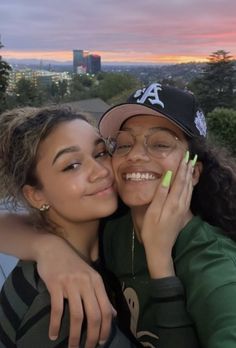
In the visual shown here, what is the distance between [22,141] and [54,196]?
21cm

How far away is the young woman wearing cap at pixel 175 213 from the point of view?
1202 mm

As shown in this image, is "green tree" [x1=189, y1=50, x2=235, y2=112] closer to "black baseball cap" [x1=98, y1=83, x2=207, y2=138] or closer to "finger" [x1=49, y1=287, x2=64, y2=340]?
"black baseball cap" [x1=98, y1=83, x2=207, y2=138]

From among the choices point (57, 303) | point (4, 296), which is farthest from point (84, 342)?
point (4, 296)

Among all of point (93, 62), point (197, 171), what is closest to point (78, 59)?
point (93, 62)

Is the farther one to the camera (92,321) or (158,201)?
(158,201)

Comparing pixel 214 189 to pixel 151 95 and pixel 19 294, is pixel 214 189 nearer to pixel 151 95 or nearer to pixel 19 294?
pixel 151 95

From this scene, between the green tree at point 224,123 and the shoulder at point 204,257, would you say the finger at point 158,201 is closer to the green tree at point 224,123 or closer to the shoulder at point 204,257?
the shoulder at point 204,257

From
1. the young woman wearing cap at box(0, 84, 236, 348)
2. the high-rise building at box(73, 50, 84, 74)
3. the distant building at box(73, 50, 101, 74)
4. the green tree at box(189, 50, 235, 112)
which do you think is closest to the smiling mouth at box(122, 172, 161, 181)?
the young woman wearing cap at box(0, 84, 236, 348)

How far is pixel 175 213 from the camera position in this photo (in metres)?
1.41

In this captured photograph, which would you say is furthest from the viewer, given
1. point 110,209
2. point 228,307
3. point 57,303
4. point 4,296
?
point 110,209

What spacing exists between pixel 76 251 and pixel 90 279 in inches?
11.5

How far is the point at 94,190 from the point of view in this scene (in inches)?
60.1

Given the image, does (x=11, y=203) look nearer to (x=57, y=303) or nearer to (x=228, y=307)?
(x=57, y=303)

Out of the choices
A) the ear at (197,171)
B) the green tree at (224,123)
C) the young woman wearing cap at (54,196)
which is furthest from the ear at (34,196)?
the green tree at (224,123)
